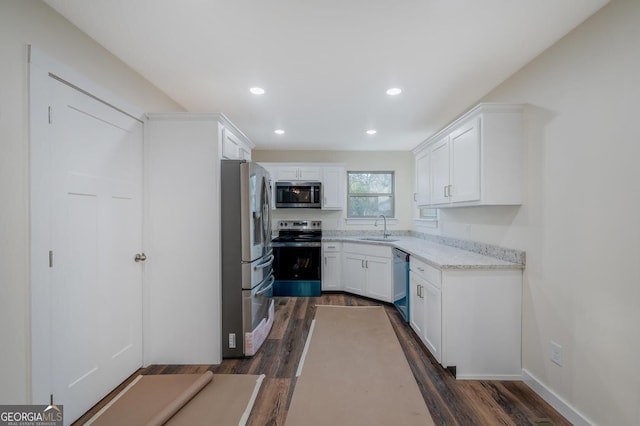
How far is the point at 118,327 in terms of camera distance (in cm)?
202

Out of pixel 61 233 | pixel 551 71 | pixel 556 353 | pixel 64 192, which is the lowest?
pixel 556 353

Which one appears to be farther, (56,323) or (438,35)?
(438,35)

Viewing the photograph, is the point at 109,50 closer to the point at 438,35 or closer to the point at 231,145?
the point at 231,145

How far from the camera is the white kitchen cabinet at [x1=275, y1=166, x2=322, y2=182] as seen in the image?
447cm

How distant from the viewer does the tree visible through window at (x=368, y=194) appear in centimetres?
484

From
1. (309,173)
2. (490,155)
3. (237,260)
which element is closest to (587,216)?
(490,155)

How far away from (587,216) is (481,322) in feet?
3.56

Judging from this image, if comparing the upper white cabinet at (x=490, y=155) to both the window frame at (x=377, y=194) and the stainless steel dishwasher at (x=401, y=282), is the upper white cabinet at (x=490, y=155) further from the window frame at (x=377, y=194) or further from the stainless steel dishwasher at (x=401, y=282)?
the window frame at (x=377, y=194)

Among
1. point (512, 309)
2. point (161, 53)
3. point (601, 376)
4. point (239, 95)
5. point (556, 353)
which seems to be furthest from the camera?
point (239, 95)

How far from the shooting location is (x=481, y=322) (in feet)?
6.95

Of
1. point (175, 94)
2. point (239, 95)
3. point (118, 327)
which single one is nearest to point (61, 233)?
point (118, 327)

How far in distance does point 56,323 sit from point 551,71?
371cm

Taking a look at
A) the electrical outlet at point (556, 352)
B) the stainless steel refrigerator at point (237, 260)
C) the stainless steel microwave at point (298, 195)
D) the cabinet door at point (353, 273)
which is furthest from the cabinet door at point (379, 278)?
the stainless steel refrigerator at point (237, 260)

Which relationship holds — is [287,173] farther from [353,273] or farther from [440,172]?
[440,172]
